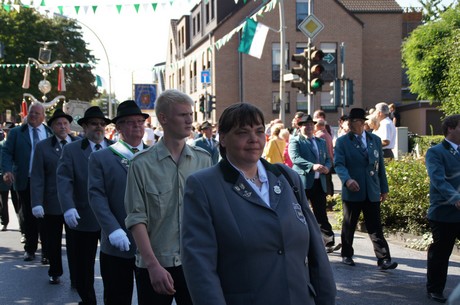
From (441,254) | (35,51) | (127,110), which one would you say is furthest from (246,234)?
(35,51)

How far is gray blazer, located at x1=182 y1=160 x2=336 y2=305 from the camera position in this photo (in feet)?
10.3

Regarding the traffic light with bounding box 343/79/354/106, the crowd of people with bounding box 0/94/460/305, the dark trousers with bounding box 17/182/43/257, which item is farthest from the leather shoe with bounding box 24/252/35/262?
the traffic light with bounding box 343/79/354/106

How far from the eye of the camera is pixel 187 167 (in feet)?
15.2

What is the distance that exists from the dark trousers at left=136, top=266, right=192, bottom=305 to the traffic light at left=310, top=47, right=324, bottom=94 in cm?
1124

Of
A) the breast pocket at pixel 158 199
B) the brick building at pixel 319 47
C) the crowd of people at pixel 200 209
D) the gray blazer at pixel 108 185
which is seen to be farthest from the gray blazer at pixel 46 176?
the brick building at pixel 319 47

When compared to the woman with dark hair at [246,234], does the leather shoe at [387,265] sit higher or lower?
lower

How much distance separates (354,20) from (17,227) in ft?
122

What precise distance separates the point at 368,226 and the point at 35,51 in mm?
54616

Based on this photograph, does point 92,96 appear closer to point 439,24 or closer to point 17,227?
point 439,24

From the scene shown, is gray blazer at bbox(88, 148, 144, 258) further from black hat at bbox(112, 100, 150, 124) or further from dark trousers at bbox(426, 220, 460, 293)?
dark trousers at bbox(426, 220, 460, 293)

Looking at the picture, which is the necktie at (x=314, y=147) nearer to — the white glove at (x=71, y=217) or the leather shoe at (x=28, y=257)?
the leather shoe at (x=28, y=257)

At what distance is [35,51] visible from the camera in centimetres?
5956

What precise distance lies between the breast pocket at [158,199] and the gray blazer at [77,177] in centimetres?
231

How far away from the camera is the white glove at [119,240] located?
5.00 m
